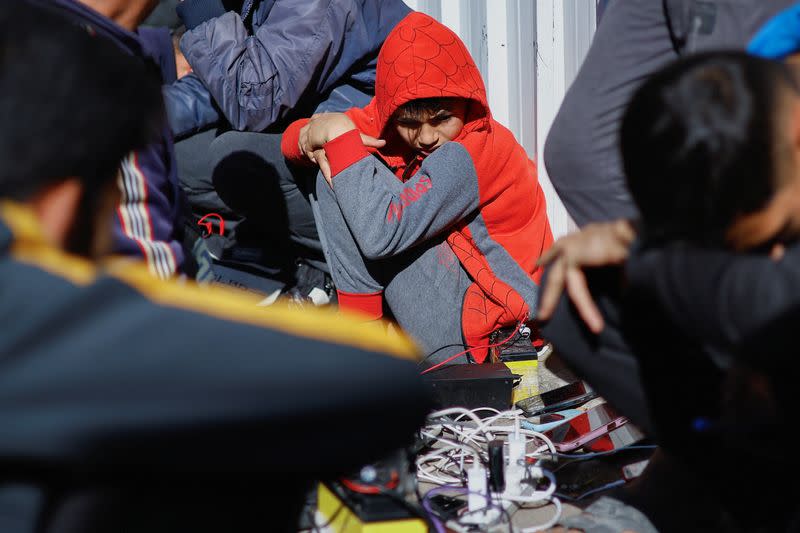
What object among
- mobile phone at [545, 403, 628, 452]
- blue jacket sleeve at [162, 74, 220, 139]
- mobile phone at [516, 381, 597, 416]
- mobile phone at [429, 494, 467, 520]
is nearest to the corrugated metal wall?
blue jacket sleeve at [162, 74, 220, 139]

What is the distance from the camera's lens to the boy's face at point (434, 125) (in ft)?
9.53

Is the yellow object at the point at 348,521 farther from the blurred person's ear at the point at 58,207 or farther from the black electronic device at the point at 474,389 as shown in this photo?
the blurred person's ear at the point at 58,207

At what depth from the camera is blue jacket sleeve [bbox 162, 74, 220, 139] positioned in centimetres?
342

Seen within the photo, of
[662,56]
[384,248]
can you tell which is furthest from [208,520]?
[384,248]

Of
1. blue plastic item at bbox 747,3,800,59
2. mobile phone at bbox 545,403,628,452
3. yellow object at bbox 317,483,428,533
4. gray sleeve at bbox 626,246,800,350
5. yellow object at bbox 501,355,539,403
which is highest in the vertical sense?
blue plastic item at bbox 747,3,800,59

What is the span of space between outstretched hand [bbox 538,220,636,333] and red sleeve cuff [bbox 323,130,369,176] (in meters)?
1.34

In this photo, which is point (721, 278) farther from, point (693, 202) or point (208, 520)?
point (208, 520)

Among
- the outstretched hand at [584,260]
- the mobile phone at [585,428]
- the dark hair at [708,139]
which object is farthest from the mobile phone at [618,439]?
the dark hair at [708,139]

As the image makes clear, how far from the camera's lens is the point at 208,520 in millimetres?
1034

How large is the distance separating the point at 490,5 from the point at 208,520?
3021 millimetres

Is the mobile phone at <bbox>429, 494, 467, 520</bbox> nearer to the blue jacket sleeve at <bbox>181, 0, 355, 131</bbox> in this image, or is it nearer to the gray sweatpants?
the gray sweatpants

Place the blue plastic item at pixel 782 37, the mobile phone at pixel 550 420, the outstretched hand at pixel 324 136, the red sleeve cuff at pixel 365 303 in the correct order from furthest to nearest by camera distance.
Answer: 1. the red sleeve cuff at pixel 365 303
2. the outstretched hand at pixel 324 136
3. the mobile phone at pixel 550 420
4. the blue plastic item at pixel 782 37

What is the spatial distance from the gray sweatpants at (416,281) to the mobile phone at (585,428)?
0.63m

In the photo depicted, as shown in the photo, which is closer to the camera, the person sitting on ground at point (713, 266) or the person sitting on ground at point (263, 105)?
the person sitting on ground at point (713, 266)
